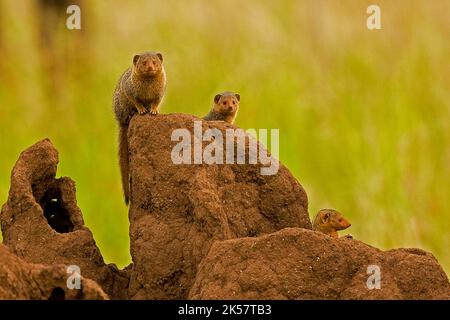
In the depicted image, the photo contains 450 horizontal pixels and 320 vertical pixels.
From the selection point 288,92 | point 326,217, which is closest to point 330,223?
point 326,217

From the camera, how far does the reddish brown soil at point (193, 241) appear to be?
5008mm

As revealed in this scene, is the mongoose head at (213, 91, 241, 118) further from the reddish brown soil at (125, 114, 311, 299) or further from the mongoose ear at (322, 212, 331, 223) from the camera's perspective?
the reddish brown soil at (125, 114, 311, 299)

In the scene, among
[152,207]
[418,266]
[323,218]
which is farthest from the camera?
[323,218]

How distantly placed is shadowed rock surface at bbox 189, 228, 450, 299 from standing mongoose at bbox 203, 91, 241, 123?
2194mm

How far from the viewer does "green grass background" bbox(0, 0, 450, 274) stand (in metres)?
9.97

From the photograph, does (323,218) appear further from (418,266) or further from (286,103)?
(286,103)

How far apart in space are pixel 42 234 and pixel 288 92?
5236 mm

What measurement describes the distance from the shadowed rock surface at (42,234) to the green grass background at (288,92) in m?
3.47

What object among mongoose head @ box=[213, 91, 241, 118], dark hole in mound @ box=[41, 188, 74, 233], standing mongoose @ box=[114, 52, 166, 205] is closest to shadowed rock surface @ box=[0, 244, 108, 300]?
dark hole in mound @ box=[41, 188, 74, 233]

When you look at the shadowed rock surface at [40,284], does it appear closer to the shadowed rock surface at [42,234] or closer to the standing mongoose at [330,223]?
the shadowed rock surface at [42,234]

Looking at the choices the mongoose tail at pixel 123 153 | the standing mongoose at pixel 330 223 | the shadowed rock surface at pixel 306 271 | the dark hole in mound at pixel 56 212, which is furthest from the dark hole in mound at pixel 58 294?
the standing mongoose at pixel 330 223

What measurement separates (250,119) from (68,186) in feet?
13.8

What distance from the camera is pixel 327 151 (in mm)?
10430
